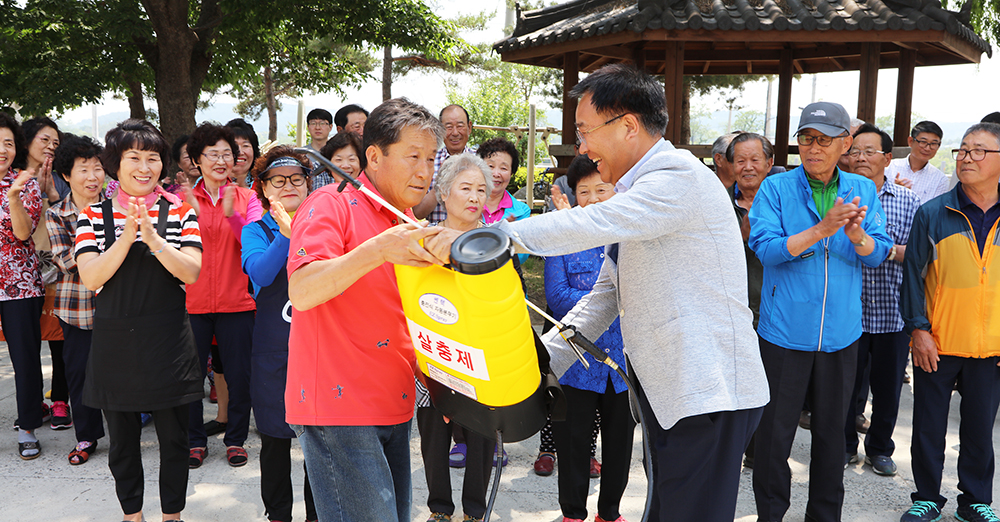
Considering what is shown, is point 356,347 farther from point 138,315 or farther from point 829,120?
point 829,120

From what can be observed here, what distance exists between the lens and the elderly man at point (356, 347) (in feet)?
6.36

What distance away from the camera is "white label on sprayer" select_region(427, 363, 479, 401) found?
168cm

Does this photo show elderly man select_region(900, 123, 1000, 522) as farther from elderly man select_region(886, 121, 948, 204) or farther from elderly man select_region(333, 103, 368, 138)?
elderly man select_region(333, 103, 368, 138)

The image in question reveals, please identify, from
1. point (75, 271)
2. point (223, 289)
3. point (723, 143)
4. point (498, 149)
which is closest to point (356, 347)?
point (223, 289)

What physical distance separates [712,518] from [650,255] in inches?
33.7

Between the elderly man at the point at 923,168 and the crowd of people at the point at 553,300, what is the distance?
0.02 meters

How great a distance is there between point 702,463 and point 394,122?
139 centimetres

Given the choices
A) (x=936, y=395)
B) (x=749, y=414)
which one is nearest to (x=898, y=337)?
(x=936, y=395)

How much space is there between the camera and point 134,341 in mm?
3176

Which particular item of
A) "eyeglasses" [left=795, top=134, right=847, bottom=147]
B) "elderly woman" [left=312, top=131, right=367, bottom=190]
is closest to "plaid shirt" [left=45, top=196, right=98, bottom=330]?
"elderly woman" [left=312, top=131, right=367, bottom=190]

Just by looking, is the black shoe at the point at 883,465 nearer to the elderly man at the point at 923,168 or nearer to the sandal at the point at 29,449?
the elderly man at the point at 923,168

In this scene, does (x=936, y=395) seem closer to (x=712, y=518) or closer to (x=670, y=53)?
(x=712, y=518)

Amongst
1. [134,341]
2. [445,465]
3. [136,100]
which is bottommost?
[445,465]

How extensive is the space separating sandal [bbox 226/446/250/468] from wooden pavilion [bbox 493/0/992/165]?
3636 mm
